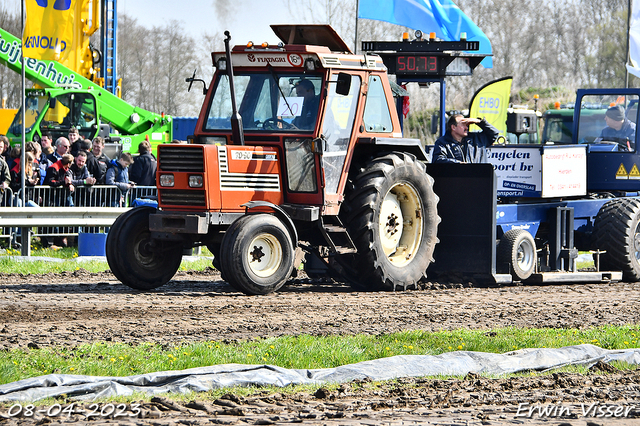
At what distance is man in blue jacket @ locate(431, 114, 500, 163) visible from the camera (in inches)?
458

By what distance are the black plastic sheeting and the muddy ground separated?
24cm

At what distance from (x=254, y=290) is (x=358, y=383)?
3.84 m

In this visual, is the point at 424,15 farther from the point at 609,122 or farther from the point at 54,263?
the point at 54,263

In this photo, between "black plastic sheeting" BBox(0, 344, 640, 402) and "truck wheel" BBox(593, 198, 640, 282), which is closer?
"black plastic sheeting" BBox(0, 344, 640, 402)

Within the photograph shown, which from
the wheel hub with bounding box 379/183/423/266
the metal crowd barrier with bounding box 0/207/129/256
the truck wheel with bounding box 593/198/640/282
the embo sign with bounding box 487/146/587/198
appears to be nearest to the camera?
the wheel hub with bounding box 379/183/423/266

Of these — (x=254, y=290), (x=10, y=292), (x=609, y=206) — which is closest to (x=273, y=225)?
(x=254, y=290)

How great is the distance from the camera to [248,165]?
9922mm

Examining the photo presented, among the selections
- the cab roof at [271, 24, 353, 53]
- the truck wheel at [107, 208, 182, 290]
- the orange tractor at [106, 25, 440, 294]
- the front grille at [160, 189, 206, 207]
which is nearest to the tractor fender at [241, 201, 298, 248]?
the orange tractor at [106, 25, 440, 294]

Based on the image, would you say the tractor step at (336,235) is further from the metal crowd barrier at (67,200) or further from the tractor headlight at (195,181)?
the metal crowd barrier at (67,200)

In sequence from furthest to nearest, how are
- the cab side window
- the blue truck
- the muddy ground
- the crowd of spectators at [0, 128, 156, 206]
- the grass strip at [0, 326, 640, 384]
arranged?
the crowd of spectators at [0, 128, 156, 206] → the blue truck → the cab side window → the grass strip at [0, 326, 640, 384] → the muddy ground

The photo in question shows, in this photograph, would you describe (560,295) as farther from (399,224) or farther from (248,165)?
(248,165)

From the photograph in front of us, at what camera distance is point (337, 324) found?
8.34 meters

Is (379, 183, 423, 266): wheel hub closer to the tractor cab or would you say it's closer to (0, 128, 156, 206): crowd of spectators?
the tractor cab

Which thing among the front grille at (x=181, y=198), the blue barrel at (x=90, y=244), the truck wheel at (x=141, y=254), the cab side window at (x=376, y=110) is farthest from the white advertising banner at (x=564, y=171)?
the blue barrel at (x=90, y=244)
